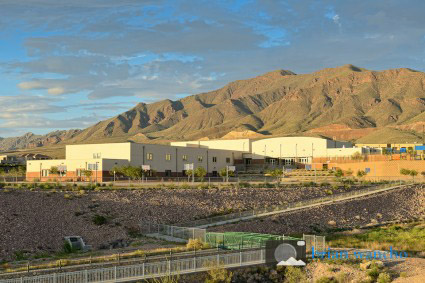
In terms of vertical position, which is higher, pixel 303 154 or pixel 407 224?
pixel 303 154

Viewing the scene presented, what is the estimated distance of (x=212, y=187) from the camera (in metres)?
72.2

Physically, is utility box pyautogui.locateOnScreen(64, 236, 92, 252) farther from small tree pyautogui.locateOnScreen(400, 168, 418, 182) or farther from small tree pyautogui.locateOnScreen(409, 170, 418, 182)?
small tree pyautogui.locateOnScreen(400, 168, 418, 182)

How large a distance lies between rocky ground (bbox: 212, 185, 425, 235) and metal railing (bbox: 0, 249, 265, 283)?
63.4 feet

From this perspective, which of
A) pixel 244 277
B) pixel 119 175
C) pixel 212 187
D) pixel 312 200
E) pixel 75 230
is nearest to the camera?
pixel 244 277

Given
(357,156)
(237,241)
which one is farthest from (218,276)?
(357,156)

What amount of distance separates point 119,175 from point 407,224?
4417 cm

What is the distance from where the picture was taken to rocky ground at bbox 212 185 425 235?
52.6 m

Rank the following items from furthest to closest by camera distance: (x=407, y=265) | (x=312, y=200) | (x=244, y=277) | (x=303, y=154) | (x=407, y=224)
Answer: (x=303, y=154), (x=312, y=200), (x=407, y=224), (x=407, y=265), (x=244, y=277)

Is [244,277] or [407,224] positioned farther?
[407,224]

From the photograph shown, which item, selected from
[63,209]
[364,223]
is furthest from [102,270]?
[364,223]

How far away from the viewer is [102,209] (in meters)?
52.0

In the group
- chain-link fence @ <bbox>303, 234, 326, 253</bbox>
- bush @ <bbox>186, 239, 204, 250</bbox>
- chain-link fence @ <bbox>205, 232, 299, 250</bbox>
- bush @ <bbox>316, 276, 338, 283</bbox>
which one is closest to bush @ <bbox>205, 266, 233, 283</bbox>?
chain-link fence @ <bbox>205, 232, 299, 250</bbox>

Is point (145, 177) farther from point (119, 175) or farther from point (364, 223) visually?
point (364, 223)

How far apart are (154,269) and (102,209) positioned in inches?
1084
